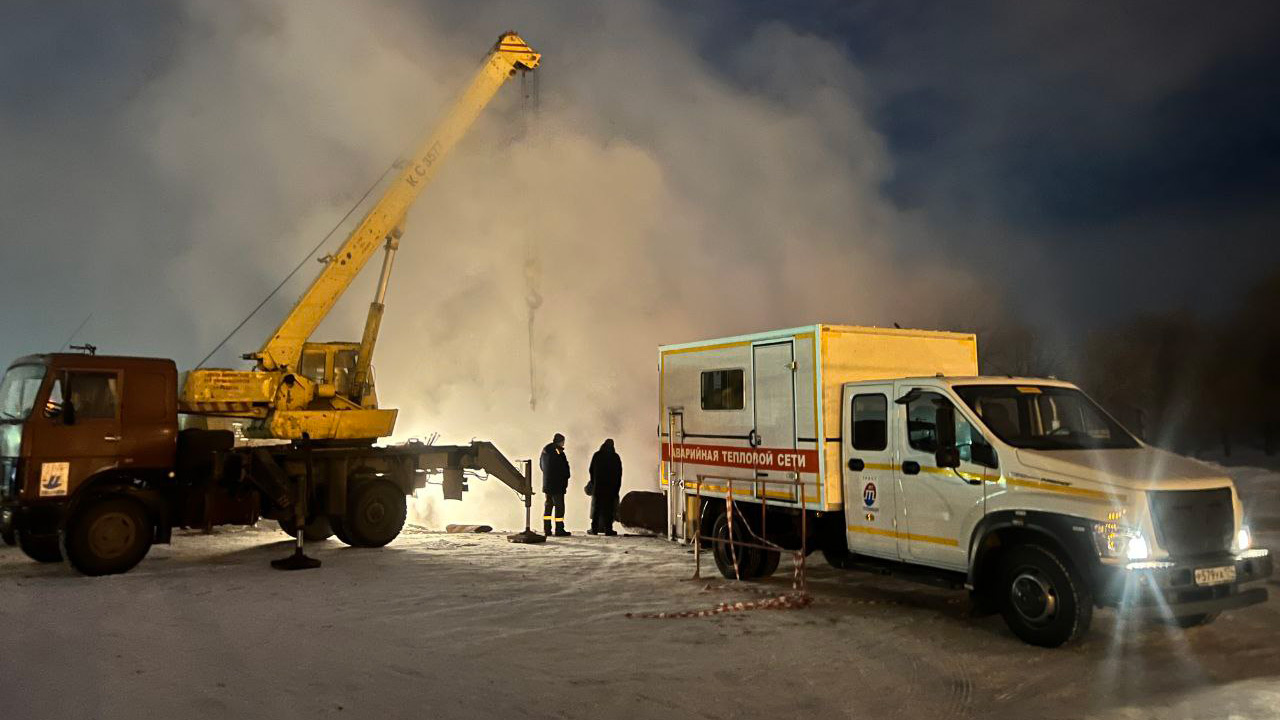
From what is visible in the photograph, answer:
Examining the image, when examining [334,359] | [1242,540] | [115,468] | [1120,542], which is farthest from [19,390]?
[1242,540]

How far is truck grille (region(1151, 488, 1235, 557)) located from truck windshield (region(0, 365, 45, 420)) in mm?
12474

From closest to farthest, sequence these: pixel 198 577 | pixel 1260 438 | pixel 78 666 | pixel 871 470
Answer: pixel 78 666 → pixel 871 470 → pixel 198 577 → pixel 1260 438

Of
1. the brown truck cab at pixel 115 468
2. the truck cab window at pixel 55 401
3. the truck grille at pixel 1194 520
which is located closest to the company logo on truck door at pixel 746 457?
the truck grille at pixel 1194 520

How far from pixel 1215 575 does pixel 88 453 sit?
12.4 m

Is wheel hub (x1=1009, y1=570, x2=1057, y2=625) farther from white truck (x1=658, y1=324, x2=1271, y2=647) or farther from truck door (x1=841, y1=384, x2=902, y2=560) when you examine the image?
truck door (x1=841, y1=384, x2=902, y2=560)

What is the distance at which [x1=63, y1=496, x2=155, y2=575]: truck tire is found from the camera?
11109 millimetres

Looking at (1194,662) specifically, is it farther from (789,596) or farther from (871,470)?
(789,596)

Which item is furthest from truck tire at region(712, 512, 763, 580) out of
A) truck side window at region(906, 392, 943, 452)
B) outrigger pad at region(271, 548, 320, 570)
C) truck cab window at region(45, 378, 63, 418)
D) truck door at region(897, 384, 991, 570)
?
truck cab window at region(45, 378, 63, 418)

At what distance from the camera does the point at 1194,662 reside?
6.84 m

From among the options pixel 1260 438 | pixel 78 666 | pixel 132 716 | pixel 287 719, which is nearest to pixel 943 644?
pixel 287 719

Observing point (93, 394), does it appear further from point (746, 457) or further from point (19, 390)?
point (746, 457)

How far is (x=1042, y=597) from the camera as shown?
733 centimetres

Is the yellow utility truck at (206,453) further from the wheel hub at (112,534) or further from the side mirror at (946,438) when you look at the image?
the side mirror at (946,438)

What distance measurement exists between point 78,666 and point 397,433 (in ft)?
98.3
